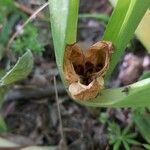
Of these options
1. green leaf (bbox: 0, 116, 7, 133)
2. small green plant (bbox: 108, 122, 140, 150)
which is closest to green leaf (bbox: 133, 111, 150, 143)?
small green plant (bbox: 108, 122, 140, 150)

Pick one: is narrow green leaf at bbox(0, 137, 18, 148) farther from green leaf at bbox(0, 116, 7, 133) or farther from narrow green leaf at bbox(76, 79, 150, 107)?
narrow green leaf at bbox(76, 79, 150, 107)

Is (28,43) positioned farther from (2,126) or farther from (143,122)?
(143,122)

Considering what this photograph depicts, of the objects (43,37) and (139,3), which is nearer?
(139,3)

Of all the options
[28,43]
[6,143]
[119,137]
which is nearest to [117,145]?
[119,137]

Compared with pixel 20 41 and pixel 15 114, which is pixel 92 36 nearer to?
pixel 20 41

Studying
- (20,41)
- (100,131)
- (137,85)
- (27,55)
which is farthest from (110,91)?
(20,41)

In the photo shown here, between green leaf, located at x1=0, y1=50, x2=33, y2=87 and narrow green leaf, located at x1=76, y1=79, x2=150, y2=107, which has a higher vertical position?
green leaf, located at x1=0, y1=50, x2=33, y2=87

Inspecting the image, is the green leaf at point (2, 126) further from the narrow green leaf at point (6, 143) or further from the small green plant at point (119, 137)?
the small green plant at point (119, 137)
